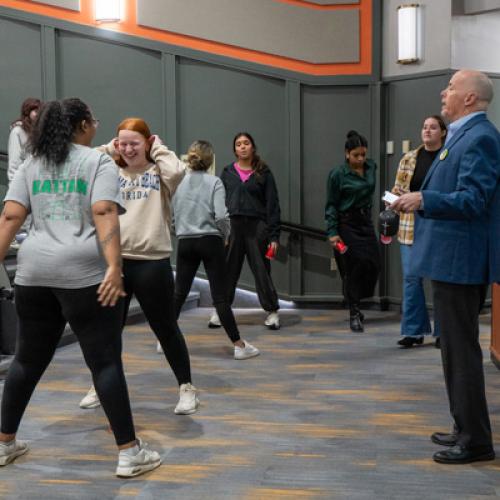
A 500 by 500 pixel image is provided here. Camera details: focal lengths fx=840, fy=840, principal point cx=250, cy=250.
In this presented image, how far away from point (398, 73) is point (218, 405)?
12.6ft

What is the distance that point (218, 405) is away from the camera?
4.21 metres

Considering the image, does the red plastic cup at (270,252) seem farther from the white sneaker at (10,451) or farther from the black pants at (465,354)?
the white sneaker at (10,451)

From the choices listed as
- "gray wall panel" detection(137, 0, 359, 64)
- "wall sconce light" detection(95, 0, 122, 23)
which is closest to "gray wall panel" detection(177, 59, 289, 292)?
"gray wall panel" detection(137, 0, 359, 64)

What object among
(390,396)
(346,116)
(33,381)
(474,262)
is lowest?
(390,396)

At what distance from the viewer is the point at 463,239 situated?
3186mm

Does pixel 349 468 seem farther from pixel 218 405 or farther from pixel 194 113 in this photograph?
pixel 194 113

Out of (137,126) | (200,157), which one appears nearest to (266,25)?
(200,157)

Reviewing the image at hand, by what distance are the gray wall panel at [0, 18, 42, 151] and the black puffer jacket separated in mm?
2284

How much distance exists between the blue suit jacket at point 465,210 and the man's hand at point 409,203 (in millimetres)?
26

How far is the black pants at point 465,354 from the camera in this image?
3264 millimetres

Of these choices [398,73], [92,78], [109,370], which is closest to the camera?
[109,370]

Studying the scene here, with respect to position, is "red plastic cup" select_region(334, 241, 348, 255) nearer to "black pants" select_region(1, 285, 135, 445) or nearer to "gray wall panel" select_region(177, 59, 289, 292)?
"gray wall panel" select_region(177, 59, 289, 292)

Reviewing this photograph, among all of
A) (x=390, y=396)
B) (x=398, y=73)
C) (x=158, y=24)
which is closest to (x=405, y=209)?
(x=390, y=396)

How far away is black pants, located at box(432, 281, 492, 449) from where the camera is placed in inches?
128
